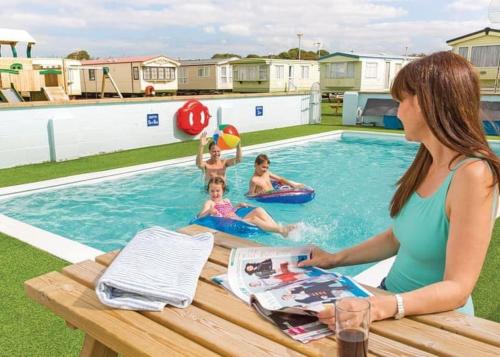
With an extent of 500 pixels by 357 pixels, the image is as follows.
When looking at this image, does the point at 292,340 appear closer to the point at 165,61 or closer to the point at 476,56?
the point at 476,56

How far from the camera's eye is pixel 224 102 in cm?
1404

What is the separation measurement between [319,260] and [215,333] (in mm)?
631

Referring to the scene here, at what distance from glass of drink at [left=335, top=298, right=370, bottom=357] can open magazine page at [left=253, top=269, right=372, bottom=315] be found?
0.20 meters

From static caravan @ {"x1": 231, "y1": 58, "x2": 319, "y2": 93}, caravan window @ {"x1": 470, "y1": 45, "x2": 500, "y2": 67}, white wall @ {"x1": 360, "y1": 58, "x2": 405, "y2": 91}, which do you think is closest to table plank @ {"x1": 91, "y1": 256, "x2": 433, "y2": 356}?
caravan window @ {"x1": 470, "y1": 45, "x2": 500, "y2": 67}

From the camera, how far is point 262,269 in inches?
67.4

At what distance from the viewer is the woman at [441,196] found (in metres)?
1.43

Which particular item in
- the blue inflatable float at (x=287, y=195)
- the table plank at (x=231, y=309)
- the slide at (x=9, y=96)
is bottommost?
the blue inflatable float at (x=287, y=195)

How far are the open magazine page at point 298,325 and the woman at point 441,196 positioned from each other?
0.12 feet

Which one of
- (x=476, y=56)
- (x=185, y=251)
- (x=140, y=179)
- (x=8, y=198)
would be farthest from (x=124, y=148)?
(x=476, y=56)

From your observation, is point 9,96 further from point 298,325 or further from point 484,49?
point 484,49

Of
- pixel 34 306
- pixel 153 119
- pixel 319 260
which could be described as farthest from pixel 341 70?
pixel 319 260

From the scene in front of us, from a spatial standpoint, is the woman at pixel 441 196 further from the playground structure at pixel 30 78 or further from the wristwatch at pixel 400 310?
the playground structure at pixel 30 78

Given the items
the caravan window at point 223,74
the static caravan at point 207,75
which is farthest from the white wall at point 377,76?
the caravan window at point 223,74

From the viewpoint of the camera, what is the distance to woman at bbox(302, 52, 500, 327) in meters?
1.43
